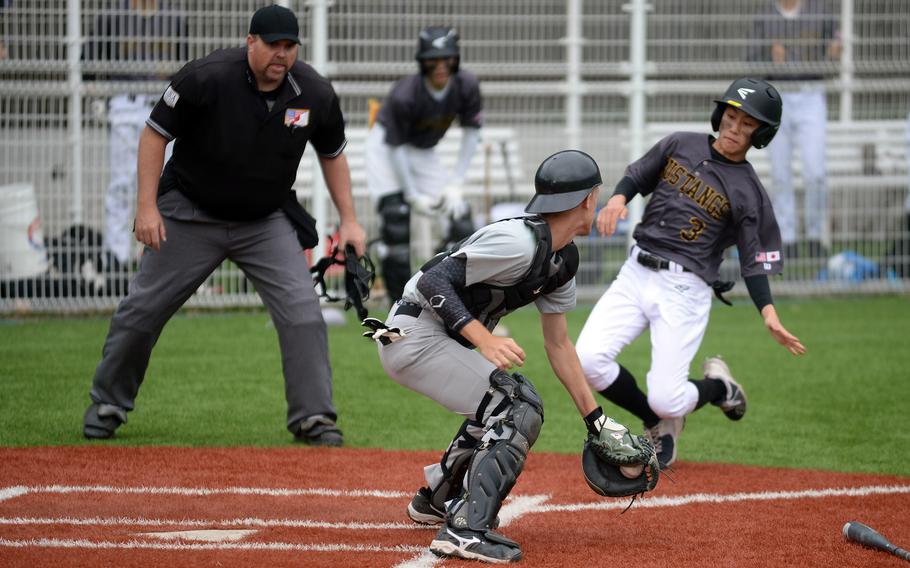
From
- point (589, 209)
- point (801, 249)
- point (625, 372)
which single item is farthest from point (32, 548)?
point (801, 249)

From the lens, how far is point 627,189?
6.80 metres

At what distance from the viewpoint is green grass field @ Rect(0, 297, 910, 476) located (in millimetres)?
7113

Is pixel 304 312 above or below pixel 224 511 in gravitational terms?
above

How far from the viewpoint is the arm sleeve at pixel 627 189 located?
675cm

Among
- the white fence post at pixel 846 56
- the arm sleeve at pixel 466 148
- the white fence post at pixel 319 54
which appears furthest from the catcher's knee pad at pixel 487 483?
the white fence post at pixel 846 56

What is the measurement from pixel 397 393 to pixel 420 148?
3.37 metres

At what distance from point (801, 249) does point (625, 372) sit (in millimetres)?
7106

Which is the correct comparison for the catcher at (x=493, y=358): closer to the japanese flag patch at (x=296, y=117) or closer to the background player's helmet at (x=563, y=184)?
the background player's helmet at (x=563, y=184)

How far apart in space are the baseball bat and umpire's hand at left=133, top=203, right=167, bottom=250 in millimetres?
3431

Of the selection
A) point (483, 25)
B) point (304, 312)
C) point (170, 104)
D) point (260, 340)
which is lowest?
point (260, 340)

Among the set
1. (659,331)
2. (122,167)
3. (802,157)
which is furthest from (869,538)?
(802,157)

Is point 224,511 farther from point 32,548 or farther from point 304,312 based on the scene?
point 304,312

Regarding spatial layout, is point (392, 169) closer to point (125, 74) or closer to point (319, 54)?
point (319, 54)

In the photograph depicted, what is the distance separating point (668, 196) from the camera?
6789 mm
